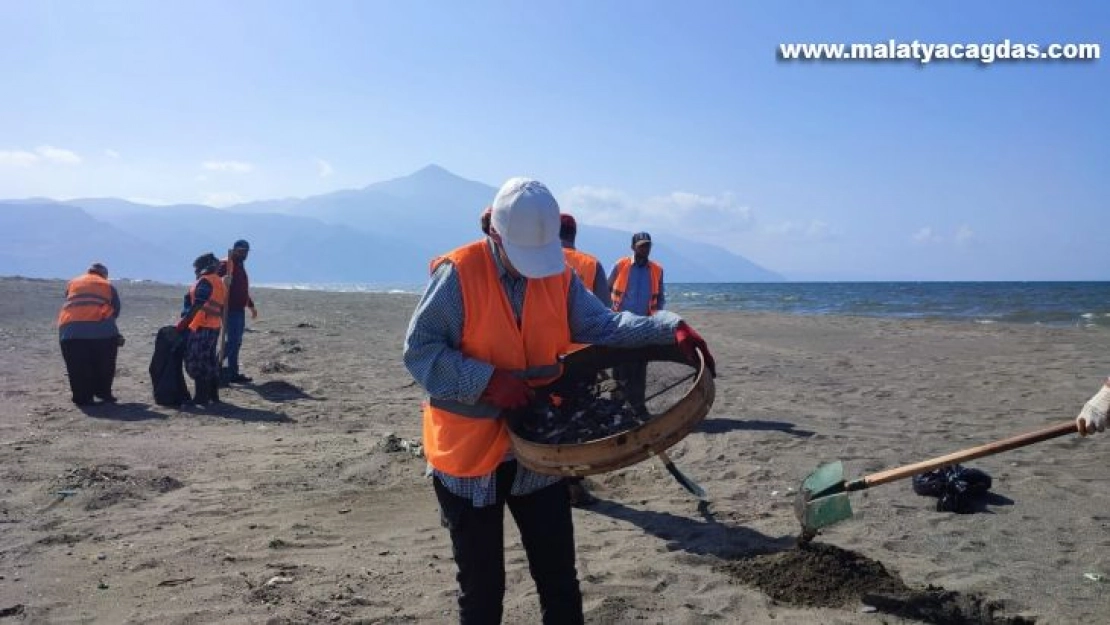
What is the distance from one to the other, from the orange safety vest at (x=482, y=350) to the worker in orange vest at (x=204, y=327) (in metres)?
7.57

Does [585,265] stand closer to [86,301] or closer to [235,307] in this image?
[86,301]

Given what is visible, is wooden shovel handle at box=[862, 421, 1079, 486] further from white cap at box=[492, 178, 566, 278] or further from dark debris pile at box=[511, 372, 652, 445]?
white cap at box=[492, 178, 566, 278]

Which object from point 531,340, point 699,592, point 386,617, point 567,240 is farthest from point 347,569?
point 567,240

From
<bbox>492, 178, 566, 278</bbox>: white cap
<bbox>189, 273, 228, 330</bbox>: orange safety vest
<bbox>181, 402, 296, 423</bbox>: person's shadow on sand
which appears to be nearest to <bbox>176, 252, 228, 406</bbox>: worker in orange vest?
<bbox>189, 273, 228, 330</bbox>: orange safety vest

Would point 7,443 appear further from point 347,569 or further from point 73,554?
point 347,569

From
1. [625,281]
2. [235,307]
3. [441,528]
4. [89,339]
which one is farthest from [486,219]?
[235,307]

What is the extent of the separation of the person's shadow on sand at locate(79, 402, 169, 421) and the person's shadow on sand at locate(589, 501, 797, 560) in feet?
19.2

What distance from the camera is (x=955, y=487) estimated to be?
5.25m

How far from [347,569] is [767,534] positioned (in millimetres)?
2609

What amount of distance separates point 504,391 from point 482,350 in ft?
0.72

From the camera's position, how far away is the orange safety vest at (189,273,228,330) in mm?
9305

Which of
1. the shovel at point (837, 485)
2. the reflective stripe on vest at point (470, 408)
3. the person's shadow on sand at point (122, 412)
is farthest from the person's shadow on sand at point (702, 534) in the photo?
the person's shadow on sand at point (122, 412)

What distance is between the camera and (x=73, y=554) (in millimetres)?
4508

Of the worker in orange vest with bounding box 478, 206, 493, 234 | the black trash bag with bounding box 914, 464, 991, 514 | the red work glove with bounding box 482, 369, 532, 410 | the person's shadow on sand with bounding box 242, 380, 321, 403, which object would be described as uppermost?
the worker in orange vest with bounding box 478, 206, 493, 234
